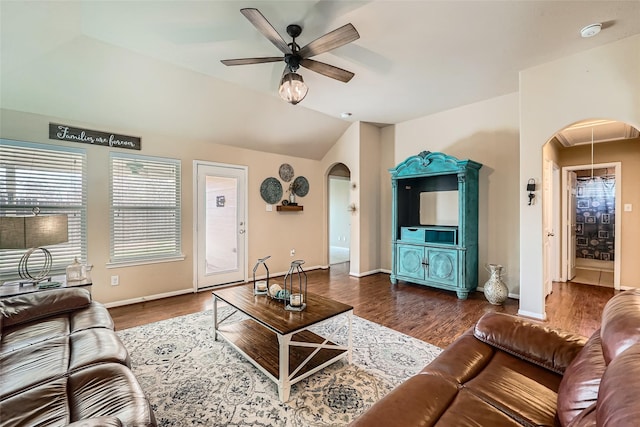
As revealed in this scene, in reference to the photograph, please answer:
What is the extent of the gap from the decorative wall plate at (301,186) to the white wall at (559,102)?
359 cm

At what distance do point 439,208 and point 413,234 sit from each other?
72 centimetres

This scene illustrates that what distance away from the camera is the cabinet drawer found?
4.49 m

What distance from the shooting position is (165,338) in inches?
107

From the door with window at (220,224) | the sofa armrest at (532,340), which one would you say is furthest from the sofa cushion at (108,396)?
the door with window at (220,224)

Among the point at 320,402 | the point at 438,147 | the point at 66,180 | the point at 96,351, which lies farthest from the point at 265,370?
the point at 438,147

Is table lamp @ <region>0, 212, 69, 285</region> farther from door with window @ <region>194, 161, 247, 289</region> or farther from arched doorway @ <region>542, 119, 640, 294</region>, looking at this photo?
arched doorway @ <region>542, 119, 640, 294</region>

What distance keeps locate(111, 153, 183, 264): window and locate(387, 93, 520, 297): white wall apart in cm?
441

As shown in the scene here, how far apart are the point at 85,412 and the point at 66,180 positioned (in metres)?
3.27

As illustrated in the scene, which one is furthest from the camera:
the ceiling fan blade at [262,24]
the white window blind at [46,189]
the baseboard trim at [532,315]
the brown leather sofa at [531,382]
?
the baseboard trim at [532,315]

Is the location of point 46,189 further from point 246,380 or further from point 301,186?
point 301,186

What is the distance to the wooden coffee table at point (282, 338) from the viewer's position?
1.86m

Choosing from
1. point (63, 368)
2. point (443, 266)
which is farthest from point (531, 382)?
point (443, 266)

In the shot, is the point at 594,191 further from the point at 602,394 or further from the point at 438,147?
the point at 602,394

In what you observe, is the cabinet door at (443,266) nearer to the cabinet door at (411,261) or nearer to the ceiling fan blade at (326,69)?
the cabinet door at (411,261)
